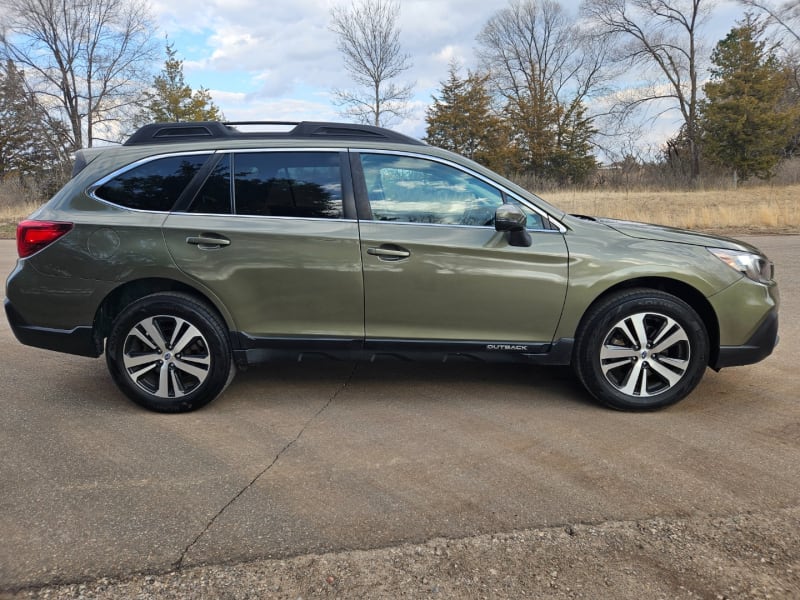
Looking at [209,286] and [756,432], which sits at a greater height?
[209,286]

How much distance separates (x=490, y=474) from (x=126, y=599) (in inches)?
67.7

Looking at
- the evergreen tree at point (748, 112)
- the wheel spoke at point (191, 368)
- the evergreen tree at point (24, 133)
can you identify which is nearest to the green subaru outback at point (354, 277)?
the wheel spoke at point (191, 368)

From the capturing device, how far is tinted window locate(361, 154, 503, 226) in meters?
3.88

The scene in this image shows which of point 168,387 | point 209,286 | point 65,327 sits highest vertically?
point 209,286

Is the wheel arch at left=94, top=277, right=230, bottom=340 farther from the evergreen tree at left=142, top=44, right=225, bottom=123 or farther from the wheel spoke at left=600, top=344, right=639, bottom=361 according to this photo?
the evergreen tree at left=142, top=44, right=225, bottom=123

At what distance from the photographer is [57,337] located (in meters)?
3.94

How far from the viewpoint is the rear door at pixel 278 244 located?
12.5 ft

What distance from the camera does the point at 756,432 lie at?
353 cm

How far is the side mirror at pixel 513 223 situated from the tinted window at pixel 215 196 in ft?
5.78

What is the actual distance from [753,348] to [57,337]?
4578 mm

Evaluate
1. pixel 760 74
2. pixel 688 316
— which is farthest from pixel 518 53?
pixel 688 316

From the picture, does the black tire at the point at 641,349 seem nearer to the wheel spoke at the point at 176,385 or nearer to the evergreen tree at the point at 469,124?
the wheel spoke at the point at 176,385

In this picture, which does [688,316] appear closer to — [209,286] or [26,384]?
[209,286]

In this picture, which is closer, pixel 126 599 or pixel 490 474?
pixel 126 599
